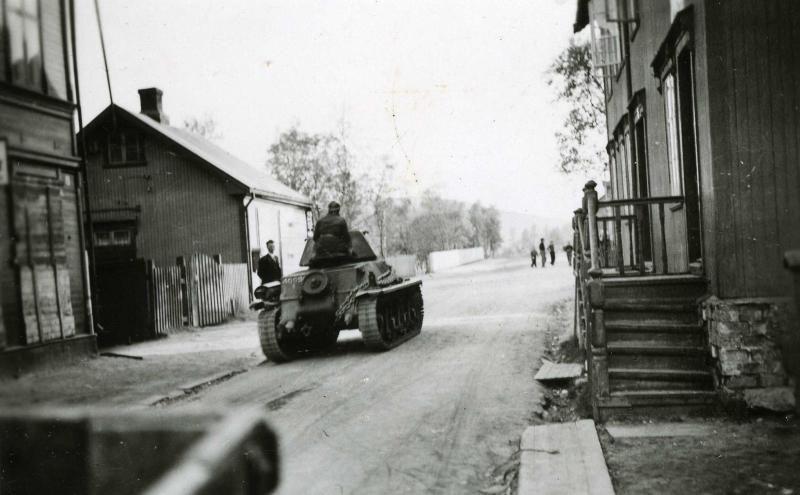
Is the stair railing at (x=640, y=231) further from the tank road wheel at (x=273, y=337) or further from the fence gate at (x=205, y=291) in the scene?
the fence gate at (x=205, y=291)

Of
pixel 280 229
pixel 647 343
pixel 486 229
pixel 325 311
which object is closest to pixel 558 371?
pixel 647 343

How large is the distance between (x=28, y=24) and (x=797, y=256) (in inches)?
144

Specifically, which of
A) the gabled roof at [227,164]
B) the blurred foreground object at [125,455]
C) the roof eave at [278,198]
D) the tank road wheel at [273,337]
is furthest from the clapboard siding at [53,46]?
the roof eave at [278,198]

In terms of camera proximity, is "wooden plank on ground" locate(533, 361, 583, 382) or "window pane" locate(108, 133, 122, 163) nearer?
"window pane" locate(108, 133, 122, 163)

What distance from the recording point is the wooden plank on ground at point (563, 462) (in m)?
3.89

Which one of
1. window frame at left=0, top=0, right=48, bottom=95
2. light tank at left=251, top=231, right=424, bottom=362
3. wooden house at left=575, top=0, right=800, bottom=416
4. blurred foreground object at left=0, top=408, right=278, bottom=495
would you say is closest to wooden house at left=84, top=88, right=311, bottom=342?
light tank at left=251, top=231, right=424, bottom=362

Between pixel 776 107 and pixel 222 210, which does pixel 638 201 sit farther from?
pixel 222 210

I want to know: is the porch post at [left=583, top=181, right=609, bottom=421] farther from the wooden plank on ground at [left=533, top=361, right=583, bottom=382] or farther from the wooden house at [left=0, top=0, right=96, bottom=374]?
the wooden house at [left=0, top=0, right=96, bottom=374]

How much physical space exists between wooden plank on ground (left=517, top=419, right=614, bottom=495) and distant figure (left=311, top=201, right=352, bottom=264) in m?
5.99

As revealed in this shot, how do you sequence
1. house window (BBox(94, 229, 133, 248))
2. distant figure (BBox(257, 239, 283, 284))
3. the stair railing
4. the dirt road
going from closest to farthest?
the dirt road < the stair railing < house window (BBox(94, 229, 133, 248)) < distant figure (BBox(257, 239, 283, 284))

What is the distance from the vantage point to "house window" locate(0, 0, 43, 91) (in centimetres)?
199

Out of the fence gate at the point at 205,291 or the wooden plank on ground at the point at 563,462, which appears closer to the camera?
the wooden plank on ground at the point at 563,462

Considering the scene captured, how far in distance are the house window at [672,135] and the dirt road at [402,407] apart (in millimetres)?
2761

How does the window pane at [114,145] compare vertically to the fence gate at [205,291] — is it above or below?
above
